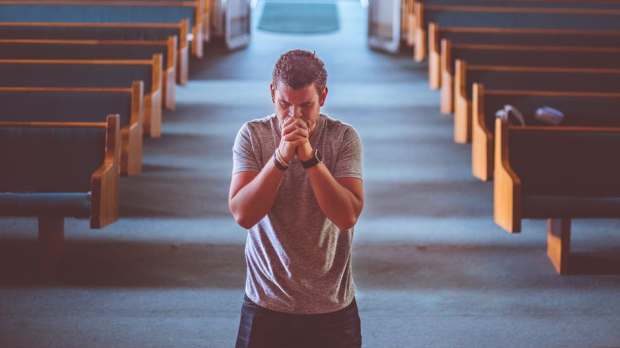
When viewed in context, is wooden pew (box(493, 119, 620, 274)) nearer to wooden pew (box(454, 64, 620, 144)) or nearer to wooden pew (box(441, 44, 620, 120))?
wooden pew (box(454, 64, 620, 144))

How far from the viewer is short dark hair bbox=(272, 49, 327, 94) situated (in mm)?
792

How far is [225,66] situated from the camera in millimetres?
3967

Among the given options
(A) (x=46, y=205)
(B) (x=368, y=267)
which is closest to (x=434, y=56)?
(B) (x=368, y=267)

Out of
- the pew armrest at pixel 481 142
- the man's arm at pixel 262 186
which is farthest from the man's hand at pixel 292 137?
the pew armrest at pixel 481 142

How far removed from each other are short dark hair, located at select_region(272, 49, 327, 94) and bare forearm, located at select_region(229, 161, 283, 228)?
8 centimetres

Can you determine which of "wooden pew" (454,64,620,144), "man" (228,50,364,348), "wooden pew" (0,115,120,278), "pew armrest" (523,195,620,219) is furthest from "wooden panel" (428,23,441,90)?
"man" (228,50,364,348)

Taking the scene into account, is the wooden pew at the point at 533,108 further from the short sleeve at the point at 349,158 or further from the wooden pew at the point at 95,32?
the short sleeve at the point at 349,158

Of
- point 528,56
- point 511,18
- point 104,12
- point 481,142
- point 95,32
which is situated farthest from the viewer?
point 104,12

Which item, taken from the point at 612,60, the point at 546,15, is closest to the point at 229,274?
the point at 612,60

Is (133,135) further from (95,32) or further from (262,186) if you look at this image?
(262,186)

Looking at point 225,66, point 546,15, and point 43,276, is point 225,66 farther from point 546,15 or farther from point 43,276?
point 43,276

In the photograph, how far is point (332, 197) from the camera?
2.60 ft

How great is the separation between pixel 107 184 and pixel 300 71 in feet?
3.71

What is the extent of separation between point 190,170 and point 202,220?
394mm
